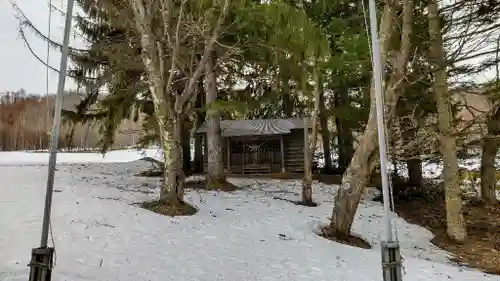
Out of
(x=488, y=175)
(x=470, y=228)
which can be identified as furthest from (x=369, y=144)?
(x=488, y=175)

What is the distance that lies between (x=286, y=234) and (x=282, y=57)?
15.1 feet

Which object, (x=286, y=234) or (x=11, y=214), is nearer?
(x=11, y=214)

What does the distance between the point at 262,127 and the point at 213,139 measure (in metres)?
7.71

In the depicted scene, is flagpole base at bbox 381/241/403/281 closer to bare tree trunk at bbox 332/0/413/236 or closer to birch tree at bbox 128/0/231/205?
bare tree trunk at bbox 332/0/413/236

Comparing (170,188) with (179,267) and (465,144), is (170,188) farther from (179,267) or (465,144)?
(465,144)

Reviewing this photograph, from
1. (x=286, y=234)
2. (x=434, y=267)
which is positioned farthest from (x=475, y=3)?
(x=286, y=234)

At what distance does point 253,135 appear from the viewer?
2062 cm

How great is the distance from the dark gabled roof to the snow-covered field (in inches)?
386

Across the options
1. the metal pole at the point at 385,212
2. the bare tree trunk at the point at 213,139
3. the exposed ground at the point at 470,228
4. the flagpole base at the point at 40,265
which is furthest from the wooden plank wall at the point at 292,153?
the flagpole base at the point at 40,265

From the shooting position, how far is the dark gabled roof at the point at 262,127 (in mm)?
20344

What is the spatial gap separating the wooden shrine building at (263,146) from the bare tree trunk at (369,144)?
11.9 metres

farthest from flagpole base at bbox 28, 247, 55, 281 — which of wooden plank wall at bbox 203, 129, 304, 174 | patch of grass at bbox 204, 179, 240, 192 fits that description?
wooden plank wall at bbox 203, 129, 304, 174

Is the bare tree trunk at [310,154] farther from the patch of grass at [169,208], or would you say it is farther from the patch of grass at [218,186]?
the patch of grass at [169,208]

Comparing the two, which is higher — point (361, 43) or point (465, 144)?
point (361, 43)
